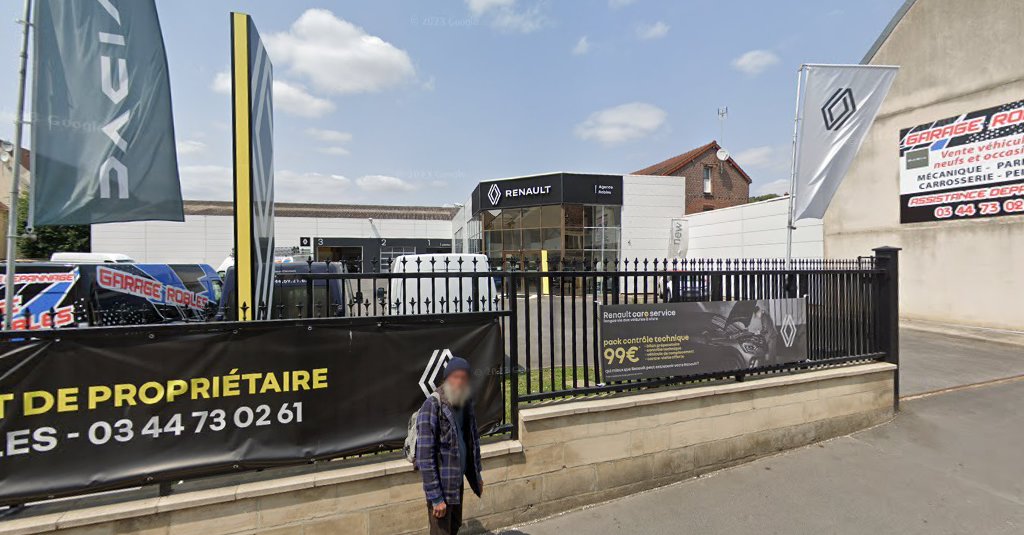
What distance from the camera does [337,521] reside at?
317 cm

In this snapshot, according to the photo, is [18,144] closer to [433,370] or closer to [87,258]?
[433,370]

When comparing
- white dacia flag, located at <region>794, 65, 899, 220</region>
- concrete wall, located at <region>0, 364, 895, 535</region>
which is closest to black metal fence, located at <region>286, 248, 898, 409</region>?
concrete wall, located at <region>0, 364, 895, 535</region>

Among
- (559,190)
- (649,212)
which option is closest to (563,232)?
(559,190)

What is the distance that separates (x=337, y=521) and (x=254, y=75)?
11.4ft

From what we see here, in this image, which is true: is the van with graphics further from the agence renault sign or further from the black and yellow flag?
the agence renault sign

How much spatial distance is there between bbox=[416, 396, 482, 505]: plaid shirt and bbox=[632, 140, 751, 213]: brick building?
3580 centimetres

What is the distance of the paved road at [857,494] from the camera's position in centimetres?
372

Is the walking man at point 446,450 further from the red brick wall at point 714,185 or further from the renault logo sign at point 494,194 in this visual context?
the red brick wall at point 714,185

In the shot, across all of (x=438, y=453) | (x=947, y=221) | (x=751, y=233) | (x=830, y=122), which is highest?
(x=830, y=122)

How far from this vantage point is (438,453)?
267cm

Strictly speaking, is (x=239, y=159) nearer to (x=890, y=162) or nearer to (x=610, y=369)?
(x=610, y=369)

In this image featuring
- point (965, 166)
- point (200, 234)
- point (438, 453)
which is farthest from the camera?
point (200, 234)

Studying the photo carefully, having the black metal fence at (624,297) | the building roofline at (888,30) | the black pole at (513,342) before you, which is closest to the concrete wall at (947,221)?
the building roofline at (888,30)

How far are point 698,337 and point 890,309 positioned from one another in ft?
11.4
